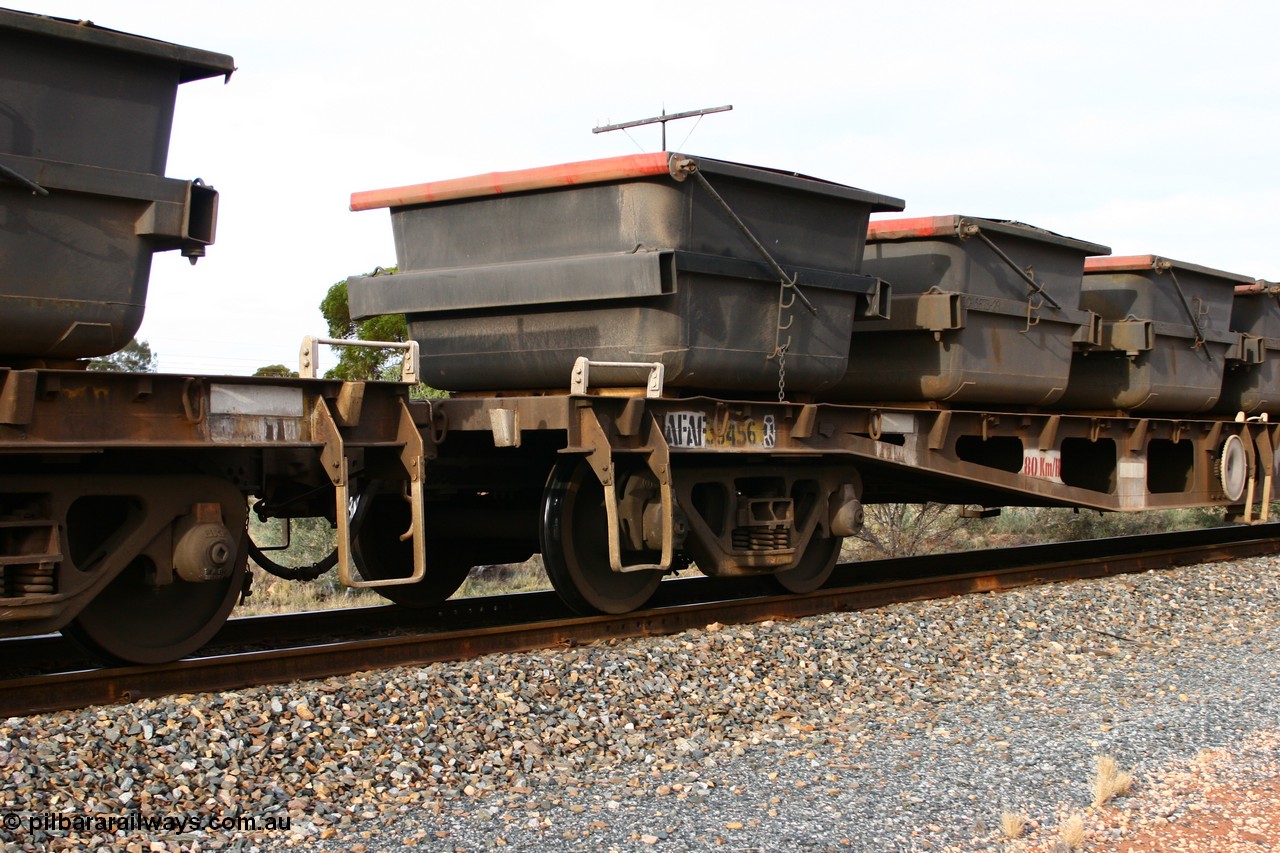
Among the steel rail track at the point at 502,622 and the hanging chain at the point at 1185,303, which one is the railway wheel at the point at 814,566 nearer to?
the steel rail track at the point at 502,622

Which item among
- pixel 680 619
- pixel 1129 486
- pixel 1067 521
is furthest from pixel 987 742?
pixel 1067 521

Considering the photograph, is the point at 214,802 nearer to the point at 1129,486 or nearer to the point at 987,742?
the point at 987,742

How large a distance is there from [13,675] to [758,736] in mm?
3912

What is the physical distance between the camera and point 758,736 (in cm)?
602

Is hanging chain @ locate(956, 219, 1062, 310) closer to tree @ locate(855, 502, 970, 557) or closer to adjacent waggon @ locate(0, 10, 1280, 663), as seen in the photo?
adjacent waggon @ locate(0, 10, 1280, 663)

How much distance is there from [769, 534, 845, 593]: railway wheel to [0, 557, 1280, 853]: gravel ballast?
64.1 inches

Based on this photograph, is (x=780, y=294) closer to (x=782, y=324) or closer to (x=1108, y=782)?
(x=782, y=324)

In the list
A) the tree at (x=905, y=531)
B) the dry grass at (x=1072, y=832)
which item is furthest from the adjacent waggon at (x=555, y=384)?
the tree at (x=905, y=531)

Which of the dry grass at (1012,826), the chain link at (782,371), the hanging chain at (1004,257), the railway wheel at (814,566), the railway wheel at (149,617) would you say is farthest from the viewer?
the hanging chain at (1004,257)

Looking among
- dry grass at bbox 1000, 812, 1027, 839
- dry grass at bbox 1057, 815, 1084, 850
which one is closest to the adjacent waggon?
dry grass at bbox 1000, 812, 1027, 839

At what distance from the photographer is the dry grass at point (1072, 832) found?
14.7ft

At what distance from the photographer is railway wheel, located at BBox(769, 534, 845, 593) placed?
970 cm

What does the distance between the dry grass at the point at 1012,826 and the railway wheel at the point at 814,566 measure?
16.4 feet

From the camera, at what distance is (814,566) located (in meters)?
9.90
